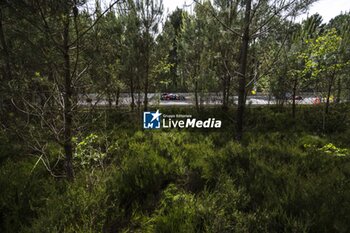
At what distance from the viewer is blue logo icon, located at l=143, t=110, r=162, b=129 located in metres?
9.18

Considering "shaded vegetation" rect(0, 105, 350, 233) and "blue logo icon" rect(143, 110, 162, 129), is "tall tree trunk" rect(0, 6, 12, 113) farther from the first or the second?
"blue logo icon" rect(143, 110, 162, 129)

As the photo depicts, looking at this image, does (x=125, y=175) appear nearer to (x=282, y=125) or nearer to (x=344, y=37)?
(x=282, y=125)

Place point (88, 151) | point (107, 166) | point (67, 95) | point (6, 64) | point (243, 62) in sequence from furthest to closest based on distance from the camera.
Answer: point (6, 64), point (243, 62), point (107, 166), point (88, 151), point (67, 95)

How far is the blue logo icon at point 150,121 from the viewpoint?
30.1 ft

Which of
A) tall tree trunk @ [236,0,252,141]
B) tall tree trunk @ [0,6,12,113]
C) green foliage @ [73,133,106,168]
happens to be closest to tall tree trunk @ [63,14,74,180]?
green foliage @ [73,133,106,168]

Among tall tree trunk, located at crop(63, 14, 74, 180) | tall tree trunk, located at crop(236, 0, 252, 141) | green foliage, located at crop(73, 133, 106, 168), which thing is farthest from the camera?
tall tree trunk, located at crop(236, 0, 252, 141)

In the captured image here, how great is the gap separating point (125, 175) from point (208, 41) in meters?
9.43

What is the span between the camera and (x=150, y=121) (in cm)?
941

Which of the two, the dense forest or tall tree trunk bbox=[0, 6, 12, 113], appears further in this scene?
tall tree trunk bbox=[0, 6, 12, 113]

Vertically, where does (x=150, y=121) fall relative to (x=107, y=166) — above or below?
above

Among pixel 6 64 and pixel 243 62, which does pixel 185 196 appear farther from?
pixel 6 64

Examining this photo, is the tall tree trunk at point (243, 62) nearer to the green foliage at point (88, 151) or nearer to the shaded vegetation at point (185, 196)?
the shaded vegetation at point (185, 196)

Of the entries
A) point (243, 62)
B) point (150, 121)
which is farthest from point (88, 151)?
point (150, 121)

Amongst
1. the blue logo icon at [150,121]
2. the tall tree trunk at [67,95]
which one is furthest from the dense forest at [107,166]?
the blue logo icon at [150,121]
